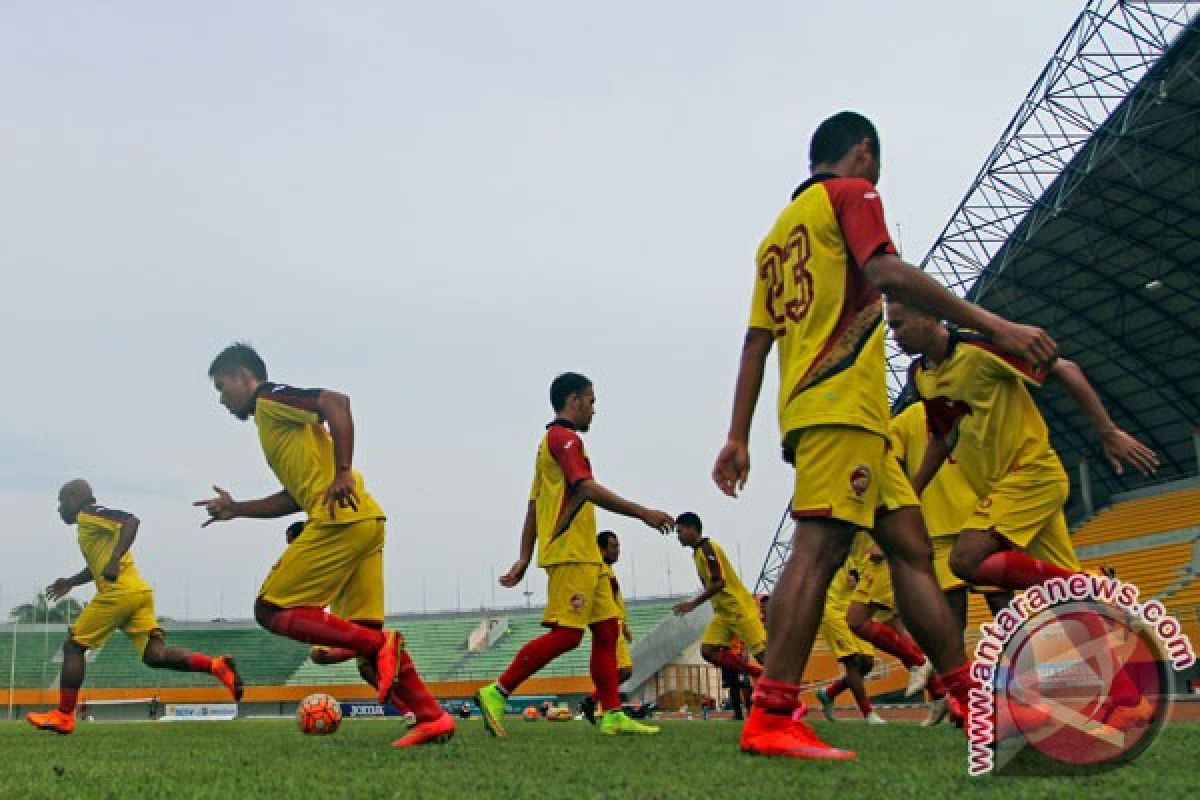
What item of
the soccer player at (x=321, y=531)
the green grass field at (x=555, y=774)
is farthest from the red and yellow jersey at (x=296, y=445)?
the green grass field at (x=555, y=774)

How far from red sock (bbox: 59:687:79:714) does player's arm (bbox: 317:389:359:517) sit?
4.75 m

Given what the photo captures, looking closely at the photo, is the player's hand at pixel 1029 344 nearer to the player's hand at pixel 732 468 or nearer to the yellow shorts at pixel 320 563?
the player's hand at pixel 732 468

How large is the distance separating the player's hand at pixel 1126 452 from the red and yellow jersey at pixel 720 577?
5454 mm

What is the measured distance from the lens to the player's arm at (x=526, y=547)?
24.2ft

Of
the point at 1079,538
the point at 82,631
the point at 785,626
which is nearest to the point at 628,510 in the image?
the point at 785,626

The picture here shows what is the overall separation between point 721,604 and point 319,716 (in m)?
4.20

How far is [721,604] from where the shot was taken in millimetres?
10484

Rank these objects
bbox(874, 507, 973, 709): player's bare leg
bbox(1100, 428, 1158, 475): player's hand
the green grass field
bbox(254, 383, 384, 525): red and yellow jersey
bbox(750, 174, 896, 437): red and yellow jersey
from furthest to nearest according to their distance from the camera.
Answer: bbox(254, 383, 384, 525): red and yellow jersey < bbox(1100, 428, 1158, 475): player's hand < bbox(874, 507, 973, 709): player's bare leg < bbox(750, 174, 896, 437): red and yellow jersey < the green grass field

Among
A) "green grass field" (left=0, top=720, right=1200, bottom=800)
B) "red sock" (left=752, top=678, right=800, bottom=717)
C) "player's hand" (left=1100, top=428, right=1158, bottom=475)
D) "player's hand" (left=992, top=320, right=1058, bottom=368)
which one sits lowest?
"green grass field" (left=0, top=720, right=1200, bottom=800)

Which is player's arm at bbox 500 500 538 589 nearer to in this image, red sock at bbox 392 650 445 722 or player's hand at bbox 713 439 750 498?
red sock at bbox 392 650 445 722

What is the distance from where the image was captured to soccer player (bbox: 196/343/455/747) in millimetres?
5176

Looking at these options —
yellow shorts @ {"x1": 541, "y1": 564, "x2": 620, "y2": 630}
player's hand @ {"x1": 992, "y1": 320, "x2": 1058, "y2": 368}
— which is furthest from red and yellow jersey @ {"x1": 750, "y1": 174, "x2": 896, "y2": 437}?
yellow shorts @ {"x1": 541, "y1": 564, "x2": 620, "y2": 630}

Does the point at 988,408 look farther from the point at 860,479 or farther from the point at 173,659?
the point at 173,659

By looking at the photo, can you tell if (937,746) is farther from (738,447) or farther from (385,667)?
(385,667)
